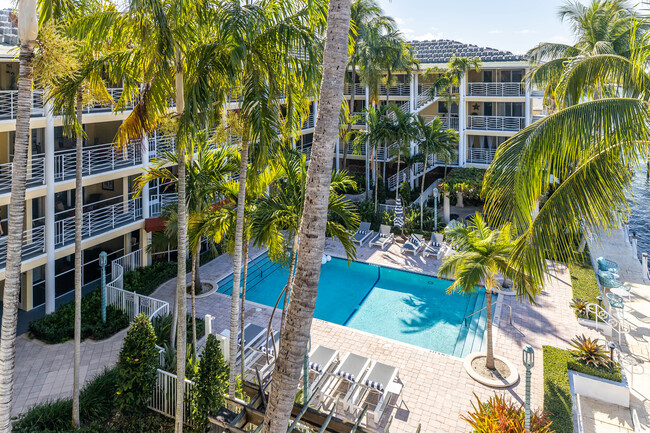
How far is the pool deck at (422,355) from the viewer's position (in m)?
11.2

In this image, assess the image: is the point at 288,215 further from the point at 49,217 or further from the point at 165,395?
the point at 49,217

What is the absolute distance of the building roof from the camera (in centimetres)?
3145

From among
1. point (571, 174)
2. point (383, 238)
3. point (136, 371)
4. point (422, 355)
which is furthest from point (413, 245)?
point (571, 174)

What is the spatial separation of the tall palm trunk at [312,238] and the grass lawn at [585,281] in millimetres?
14894

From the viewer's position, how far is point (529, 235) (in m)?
6.37

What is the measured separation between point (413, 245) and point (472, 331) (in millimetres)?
7308

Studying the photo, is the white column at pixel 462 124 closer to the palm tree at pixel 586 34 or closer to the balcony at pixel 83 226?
the palm tree at pixel 586 34

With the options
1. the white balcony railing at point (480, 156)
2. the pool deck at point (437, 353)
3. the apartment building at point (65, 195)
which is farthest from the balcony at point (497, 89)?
the apartment building at point (65, 195)

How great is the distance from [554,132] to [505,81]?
28726mm

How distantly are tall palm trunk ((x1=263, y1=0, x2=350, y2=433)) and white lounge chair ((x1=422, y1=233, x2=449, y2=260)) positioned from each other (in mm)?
17982

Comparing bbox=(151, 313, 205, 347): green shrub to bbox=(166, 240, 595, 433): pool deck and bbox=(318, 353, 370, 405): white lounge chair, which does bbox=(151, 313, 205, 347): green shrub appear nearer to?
bbox=(166, 240, 595, 433): pool deck

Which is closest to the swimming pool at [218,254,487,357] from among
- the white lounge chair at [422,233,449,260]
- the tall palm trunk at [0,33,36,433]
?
the white lounge chair at [422,233,449,260]

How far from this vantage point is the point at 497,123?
3184 cm

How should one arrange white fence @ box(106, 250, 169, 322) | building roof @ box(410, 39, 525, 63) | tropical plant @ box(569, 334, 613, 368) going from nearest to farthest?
tropical plant @ box(569, 334, 613, 368) < white fence @ box(106, 250, 169, 322) < building roof @ box(410, 39, 525, 63)
